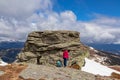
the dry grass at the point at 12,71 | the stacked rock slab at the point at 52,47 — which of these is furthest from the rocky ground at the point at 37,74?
the stacked rock slab at the point at 52,47

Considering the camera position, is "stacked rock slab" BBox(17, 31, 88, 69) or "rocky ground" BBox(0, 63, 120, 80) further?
"stacked rock slab" BBox(17, 31, 88, 69)

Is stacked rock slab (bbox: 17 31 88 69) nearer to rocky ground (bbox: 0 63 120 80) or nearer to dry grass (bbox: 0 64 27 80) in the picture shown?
dry grass (bbox: 0 64 27 80)

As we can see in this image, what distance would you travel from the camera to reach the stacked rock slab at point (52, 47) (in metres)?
72.1

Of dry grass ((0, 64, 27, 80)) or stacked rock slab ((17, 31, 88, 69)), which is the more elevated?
stacked rock slab ((17, 31, 88, 69))

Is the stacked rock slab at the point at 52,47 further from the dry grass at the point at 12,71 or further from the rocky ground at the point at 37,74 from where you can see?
the rocky ground at the point at 37,74

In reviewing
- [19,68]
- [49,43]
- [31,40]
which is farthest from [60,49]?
[19,68]

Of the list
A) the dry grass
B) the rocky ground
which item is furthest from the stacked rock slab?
the rocky ground

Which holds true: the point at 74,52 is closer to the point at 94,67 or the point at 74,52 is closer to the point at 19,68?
the point at 94,67

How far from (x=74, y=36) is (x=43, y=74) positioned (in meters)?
31.3

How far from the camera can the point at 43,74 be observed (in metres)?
45.2

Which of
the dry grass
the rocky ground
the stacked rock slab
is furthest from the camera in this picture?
the stacked rock slab

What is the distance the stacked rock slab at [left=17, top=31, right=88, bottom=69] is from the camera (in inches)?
2837

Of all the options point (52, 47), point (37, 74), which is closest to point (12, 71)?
point (37, 74)

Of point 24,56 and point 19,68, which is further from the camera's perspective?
point 24,56
